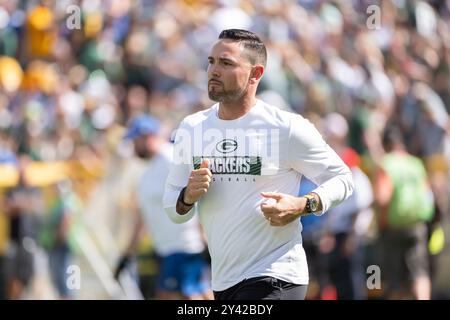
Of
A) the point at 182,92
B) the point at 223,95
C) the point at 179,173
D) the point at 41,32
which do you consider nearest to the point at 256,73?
the point at 223,95

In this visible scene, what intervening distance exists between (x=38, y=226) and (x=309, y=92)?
365 cm

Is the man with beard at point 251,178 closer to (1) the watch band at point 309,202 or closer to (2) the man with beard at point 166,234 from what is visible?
(1) the watch band at point 309,202

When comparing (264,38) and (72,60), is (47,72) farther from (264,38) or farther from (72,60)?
(264,38)

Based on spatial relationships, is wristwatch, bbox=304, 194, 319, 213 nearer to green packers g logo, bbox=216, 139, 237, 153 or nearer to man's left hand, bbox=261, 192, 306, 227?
man's left hand, bbox=261, 192, 306, 227

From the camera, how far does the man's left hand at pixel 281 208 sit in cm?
741

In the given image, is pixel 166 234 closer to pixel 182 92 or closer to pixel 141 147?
pixel 141 147

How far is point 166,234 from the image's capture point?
12273 mm

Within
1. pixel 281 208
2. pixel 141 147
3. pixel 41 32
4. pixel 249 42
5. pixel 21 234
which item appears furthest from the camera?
pixel 41 32

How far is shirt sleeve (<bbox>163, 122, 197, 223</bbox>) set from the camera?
26.1ft

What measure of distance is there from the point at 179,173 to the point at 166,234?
428 cm

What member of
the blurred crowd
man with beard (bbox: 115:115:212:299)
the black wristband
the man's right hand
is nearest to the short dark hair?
the man's right hand
